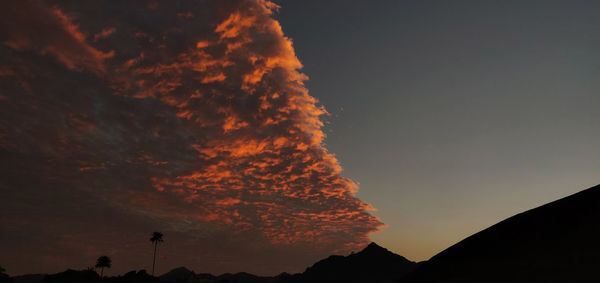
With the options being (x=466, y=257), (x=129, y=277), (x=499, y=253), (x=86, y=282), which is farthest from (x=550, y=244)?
(x=129, y=277)

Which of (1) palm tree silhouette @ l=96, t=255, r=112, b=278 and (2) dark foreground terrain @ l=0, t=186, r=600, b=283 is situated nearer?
(2) dark foreground terrain @ l=0, t=186, r=600, b=283

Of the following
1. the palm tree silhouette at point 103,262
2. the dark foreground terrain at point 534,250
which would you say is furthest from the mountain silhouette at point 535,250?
the palm tree silhouette at point 103,262

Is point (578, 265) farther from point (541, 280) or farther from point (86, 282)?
point (86, 282)

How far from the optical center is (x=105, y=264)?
588ft

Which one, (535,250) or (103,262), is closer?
(535,250)

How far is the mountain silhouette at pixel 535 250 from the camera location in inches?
928

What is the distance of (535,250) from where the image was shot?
86.9 feet

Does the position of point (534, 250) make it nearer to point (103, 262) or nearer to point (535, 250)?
point (535, 250)

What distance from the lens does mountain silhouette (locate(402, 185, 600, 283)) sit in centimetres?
2358

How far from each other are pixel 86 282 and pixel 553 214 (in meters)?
128

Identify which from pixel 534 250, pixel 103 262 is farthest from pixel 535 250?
pixel 103 262

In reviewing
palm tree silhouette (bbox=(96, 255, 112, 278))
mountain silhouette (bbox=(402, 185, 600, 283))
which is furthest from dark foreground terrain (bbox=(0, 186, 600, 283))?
palm tree silhouette (bbox=(96, 255, 112, 278))

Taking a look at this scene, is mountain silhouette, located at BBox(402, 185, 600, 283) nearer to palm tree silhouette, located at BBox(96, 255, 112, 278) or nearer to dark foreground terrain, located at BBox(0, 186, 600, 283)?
dark foreground terrain, located at BBox(0, 186, 600, 283)

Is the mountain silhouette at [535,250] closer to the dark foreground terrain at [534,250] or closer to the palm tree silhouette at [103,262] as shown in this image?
the dark foreground terrain at [534,250]
